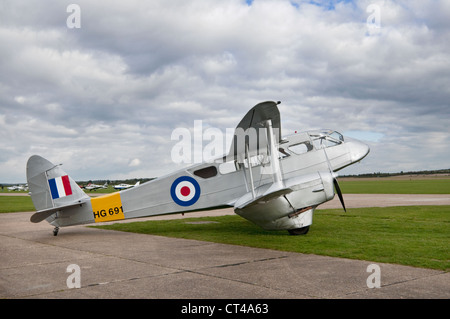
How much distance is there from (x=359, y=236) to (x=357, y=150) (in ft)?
9.91

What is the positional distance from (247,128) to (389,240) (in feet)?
17.0

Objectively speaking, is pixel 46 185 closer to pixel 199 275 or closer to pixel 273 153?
pixel 273 153

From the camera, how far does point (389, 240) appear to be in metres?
10.9

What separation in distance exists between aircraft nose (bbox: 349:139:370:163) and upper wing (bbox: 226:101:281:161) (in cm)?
287

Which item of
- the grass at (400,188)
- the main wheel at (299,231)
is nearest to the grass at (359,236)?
the main wheel at (299,231)

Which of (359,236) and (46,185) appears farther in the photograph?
(46,185)

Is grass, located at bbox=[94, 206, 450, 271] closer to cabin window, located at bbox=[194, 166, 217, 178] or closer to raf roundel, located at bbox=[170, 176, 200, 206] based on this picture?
raf roundel, located at bbox=[170, 176, 200, 206]

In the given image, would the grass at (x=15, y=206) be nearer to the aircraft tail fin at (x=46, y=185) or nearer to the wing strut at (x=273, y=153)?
the aircraft tail fin at (x=46, y=185)

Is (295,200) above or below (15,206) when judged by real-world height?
below

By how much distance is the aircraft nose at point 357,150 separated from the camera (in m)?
13.0

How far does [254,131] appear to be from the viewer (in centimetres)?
1120

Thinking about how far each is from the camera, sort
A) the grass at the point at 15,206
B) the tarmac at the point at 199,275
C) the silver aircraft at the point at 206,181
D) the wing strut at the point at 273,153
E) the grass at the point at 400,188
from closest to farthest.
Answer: the tarmac at the point at 199,275, the wing strut at the point at 273,153, the silver aircraft at the point at 206,181, the grass at the point at 15,206, the grass at the point at 400,188

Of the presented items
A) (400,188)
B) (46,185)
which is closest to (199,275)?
(46,185)

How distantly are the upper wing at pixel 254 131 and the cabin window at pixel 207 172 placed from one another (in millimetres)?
606
